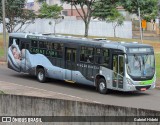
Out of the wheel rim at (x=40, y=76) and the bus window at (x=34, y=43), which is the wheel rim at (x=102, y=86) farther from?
the bus window at (x=34, y=43)

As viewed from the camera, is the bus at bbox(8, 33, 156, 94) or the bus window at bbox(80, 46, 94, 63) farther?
the bus window at bbox(80, 46, 94, 63)

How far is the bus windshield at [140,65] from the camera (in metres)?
19.6

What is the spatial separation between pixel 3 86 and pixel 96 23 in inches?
1904

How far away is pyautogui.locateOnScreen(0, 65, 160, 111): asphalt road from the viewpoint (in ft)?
60.0

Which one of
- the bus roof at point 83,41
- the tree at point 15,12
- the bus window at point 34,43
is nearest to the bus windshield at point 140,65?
the bus roof at point 83,41

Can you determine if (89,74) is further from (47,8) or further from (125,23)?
(47,8)

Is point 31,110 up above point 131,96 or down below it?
above

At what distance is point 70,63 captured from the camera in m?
22.1

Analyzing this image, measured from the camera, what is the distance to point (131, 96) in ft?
66.2

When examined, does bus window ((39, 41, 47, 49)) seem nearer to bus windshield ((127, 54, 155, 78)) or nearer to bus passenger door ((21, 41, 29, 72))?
bus passenger door ((21, 41, 29, 72))

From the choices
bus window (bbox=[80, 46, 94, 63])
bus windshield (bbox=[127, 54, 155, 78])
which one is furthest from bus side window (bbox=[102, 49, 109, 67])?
bus windshield (bbox=[127, 54, 155, 78])

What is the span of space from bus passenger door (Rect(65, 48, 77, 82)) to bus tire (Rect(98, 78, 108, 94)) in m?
1.75

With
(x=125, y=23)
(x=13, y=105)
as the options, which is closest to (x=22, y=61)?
(x=13, y=105)

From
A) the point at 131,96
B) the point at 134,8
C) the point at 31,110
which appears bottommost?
the point at 131,96
